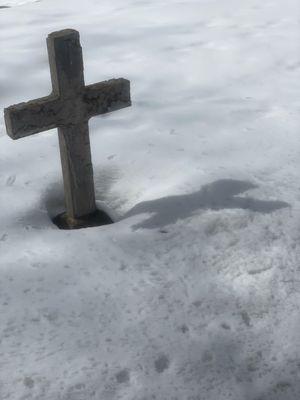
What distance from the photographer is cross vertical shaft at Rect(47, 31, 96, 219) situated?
2.45 m

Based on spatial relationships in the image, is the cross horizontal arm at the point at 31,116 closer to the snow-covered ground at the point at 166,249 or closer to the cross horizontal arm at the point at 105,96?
the cross horizontal arm at the point at 105,96

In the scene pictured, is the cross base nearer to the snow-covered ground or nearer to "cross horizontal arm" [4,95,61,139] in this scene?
the snow-covered ground

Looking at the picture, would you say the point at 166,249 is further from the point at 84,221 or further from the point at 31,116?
the point at 31,116

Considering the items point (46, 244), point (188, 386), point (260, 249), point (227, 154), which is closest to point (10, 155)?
point (46, 244)

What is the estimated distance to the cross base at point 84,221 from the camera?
2754mm

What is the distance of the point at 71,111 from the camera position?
Result: 259cm

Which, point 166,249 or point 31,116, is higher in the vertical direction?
point 31,116

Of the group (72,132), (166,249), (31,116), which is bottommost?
(166,249)

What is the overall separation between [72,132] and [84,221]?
420 mm

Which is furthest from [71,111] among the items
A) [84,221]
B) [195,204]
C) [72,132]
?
[195,204]

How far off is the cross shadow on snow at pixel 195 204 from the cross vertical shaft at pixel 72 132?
23 cm

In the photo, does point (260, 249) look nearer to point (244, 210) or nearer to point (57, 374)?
point (244, 210)

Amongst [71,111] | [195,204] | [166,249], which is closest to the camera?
[166,249]

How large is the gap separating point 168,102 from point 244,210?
1.45 m
